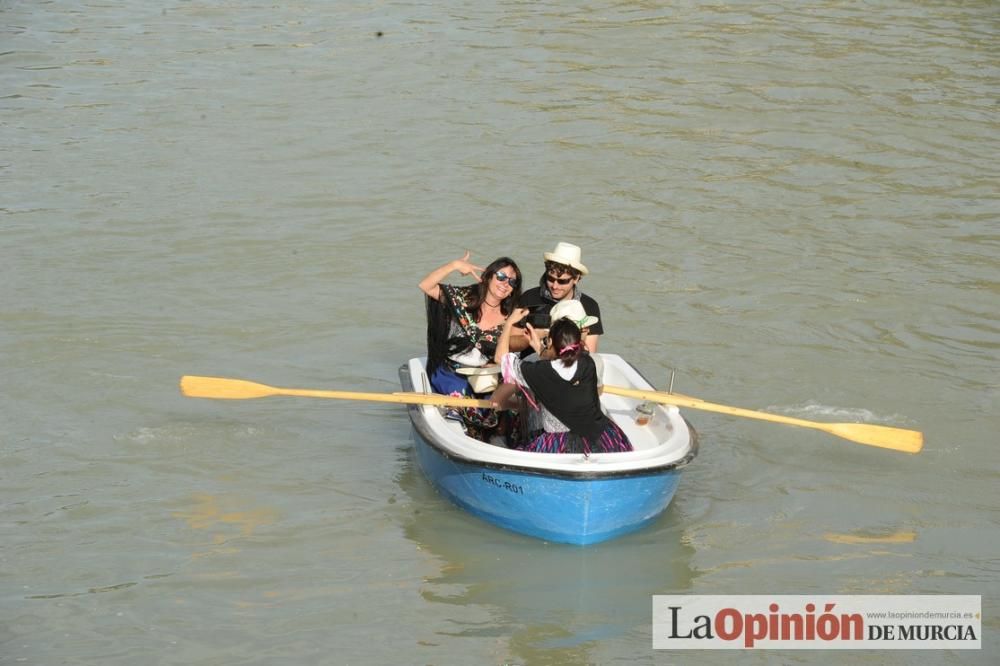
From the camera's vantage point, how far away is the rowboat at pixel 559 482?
7.34 meters

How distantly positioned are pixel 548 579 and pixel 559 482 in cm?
58

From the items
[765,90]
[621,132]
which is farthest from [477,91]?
[765,90]

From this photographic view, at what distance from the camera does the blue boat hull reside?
739cm

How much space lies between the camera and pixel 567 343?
24.2 ft

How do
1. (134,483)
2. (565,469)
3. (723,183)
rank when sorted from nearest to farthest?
1. (565,469)
2. (134,483)
3. (723,183)

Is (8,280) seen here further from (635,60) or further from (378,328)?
(635,60)

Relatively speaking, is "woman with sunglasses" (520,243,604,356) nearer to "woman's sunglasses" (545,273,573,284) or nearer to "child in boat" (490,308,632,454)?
"woman's sunglasses" (545,273,573,284)

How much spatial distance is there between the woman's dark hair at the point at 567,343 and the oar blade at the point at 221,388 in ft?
7.18

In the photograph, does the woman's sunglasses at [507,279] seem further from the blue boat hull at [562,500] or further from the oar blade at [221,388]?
the oar blade at [221,388]

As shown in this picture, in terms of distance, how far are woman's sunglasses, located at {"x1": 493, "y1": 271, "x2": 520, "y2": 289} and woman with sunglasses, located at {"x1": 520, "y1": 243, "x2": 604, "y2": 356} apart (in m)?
0.10

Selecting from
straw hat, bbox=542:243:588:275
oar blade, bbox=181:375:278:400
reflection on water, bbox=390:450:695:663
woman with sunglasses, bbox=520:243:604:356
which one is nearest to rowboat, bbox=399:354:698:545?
reflection on water, bbox=390:450:695:663

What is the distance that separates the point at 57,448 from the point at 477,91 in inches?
376

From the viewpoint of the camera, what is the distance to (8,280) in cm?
1211

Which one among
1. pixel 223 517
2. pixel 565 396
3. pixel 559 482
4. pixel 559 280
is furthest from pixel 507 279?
pixel 223 517
